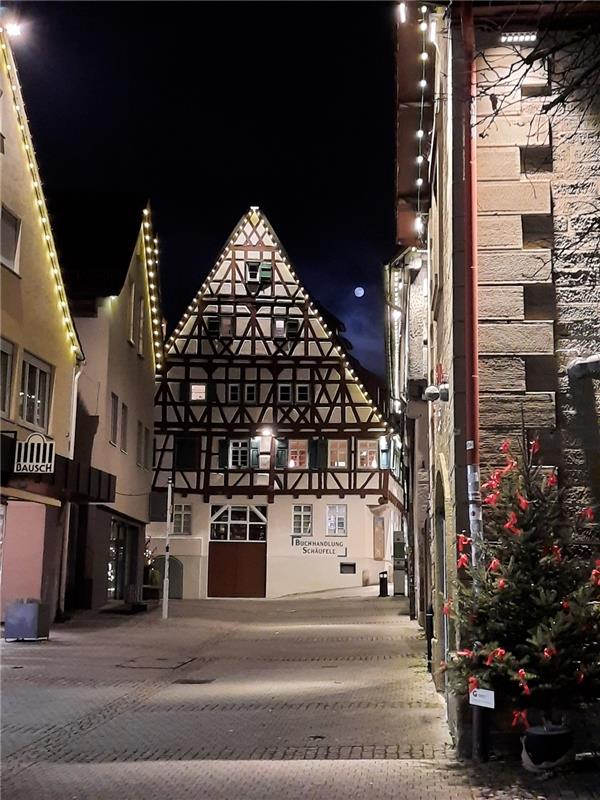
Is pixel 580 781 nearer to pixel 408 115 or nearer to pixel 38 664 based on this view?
pixel 408 115

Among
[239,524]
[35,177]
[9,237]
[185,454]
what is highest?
[35,177]

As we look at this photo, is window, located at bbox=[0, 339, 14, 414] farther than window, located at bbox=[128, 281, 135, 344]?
No

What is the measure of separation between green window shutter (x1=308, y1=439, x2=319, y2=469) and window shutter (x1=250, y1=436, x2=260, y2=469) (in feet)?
7.58

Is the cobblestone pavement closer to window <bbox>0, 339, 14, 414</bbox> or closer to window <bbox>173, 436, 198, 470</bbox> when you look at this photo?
window <bbox>0, 339, 14, 414</bbox>

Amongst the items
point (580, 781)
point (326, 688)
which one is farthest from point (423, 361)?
point (580, 781)

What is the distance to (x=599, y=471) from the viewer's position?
8.95 metres

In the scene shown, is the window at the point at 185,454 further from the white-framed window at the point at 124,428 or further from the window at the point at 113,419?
the window at the point at 113,419

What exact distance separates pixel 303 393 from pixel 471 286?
3432 cm

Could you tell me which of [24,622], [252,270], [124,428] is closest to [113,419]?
[124,428]

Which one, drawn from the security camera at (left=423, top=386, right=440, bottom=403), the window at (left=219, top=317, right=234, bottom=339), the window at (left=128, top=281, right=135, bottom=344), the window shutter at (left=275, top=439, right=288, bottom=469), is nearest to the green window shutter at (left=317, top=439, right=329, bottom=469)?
the window shutter at (left=275, top=439, right=288, bottom=469)

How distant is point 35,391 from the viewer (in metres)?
21.6

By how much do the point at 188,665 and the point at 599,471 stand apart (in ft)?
31.0

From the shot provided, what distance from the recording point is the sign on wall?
60.7 ft

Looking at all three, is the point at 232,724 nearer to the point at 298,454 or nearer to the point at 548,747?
the point at 548,747
